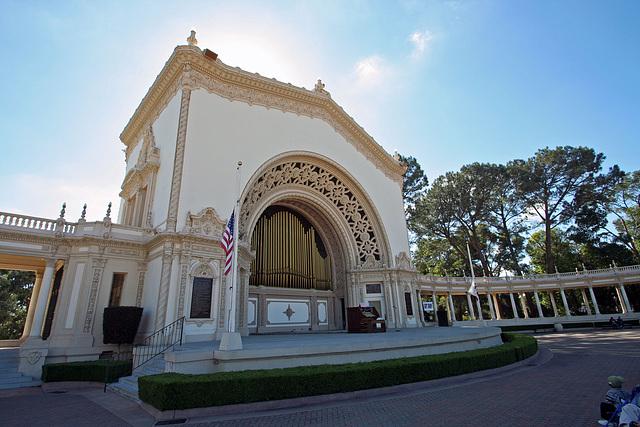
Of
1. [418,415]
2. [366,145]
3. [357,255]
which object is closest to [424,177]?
[366,145]

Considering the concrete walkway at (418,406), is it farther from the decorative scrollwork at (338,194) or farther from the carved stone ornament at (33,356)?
the decorative scrollwork at (338,194)

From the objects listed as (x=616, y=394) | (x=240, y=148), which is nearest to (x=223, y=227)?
(x=240, y=148)

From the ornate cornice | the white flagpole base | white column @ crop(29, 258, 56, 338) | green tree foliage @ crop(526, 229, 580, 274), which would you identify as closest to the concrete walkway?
the white flagpole base

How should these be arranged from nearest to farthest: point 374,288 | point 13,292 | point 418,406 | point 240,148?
point 418,406
point 240,148
point 374,288
point 13,292

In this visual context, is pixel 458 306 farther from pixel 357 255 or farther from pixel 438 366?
pixel 438 366

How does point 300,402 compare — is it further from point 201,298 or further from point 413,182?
point 413,182

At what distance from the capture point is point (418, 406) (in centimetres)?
667

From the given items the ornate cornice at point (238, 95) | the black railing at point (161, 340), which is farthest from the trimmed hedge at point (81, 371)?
the ornate cornice at point (238, 95)

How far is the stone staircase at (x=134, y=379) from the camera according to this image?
27.9 ft

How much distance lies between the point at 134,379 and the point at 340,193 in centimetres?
1605

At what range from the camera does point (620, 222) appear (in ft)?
125

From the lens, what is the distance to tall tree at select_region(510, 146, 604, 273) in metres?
36.8

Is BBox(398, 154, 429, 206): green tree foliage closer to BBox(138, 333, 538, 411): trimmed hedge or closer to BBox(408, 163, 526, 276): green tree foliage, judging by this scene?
BBox(408, 163, 526, 276): green tree foliage

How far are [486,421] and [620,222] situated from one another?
151 ft
